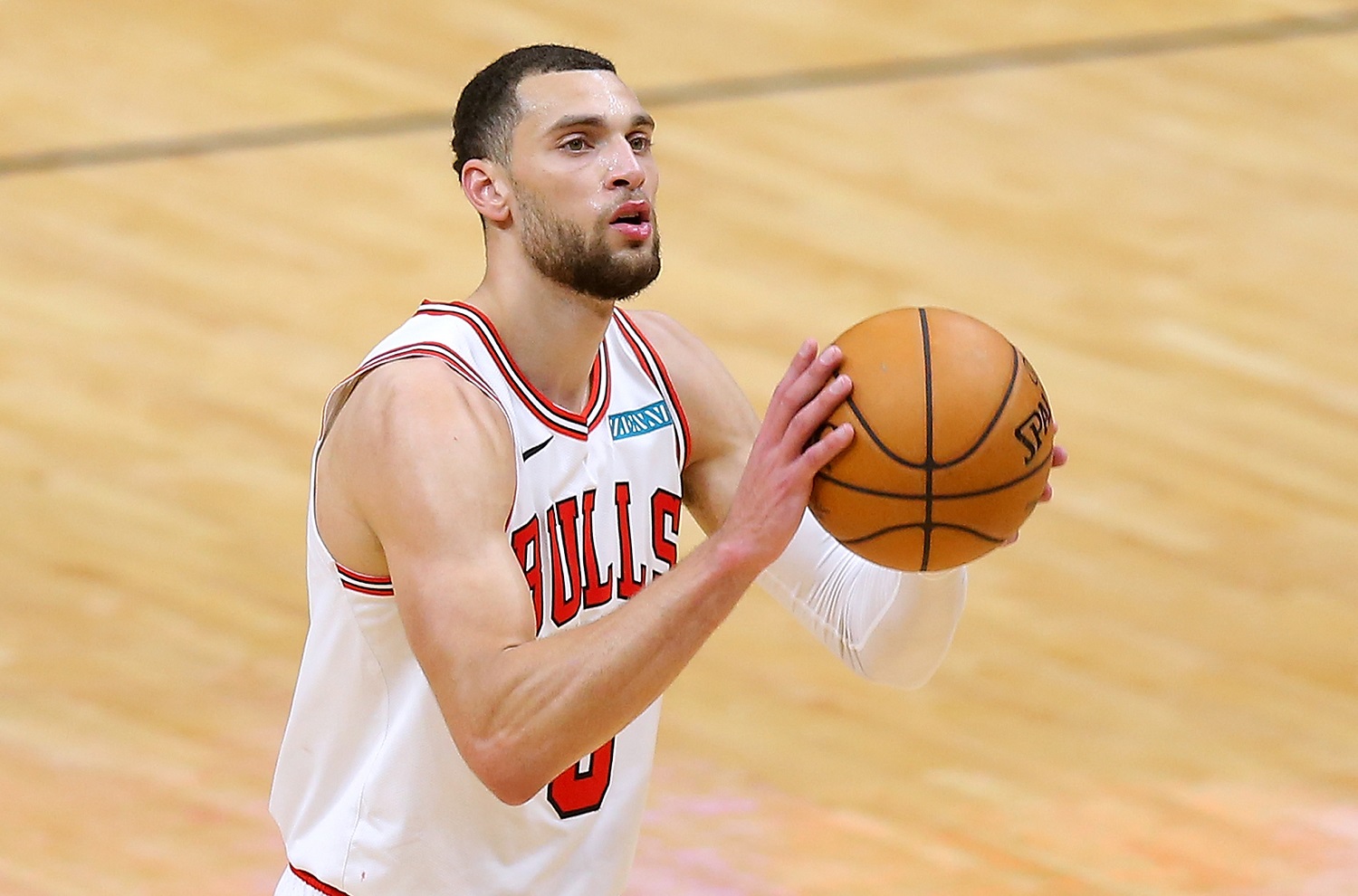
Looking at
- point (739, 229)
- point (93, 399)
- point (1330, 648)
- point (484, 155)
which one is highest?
point (739, 229)

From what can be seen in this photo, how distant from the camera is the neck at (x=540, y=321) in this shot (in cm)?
370

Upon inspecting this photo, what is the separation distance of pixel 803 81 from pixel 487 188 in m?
5.82

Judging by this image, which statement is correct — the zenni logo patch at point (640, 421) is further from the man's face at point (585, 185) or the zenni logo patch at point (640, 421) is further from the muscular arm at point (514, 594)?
the muscular arm at point (514, 594)

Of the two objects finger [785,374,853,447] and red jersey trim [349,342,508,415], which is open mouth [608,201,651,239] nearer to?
red jersey trim [349,342,508,415]

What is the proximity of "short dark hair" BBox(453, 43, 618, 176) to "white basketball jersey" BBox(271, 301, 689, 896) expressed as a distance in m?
0.29

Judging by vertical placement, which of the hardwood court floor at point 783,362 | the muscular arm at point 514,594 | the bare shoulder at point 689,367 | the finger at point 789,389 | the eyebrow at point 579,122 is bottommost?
the muscular arm at point 514,594

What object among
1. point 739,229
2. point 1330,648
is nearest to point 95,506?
point 739,229

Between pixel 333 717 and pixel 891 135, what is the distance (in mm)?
5789

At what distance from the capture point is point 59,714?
5914 mm

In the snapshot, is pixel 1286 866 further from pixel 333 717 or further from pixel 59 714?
pixel 59 714

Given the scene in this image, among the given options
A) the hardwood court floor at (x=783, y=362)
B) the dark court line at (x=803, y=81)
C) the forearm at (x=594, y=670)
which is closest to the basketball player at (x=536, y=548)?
the forearm at (x=594, y=670)

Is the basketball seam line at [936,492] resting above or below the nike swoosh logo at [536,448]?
below

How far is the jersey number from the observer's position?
3.74 metres

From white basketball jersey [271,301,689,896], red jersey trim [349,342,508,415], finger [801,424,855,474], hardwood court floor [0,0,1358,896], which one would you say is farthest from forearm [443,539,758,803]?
hardwood court floor [0,0,1358,896]
